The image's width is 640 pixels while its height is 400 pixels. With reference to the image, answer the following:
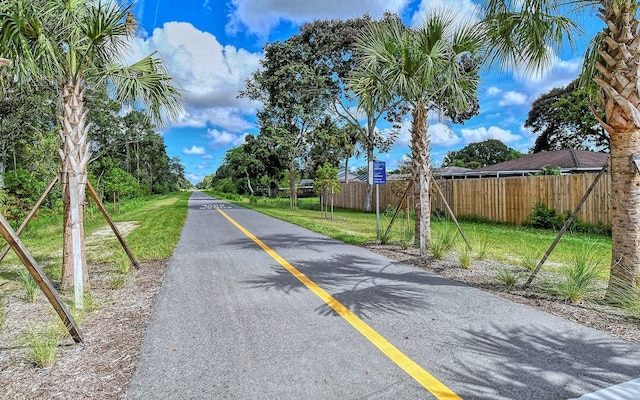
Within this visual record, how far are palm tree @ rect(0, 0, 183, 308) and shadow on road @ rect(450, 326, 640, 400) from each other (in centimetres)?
433

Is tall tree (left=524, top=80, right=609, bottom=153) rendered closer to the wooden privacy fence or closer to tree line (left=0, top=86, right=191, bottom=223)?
the wooden privacy fence

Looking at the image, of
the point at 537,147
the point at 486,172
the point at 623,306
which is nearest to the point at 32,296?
the point at 623,306

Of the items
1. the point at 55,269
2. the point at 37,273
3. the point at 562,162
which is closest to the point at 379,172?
the point at 55,269

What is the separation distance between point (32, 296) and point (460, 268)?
20.8 feet

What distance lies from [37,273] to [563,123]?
35.4 m

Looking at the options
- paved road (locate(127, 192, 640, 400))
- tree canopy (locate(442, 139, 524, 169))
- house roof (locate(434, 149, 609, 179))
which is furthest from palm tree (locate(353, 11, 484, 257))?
tree canopy (locate(442, 139, 524, 169))

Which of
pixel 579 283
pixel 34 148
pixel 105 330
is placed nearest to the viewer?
pixel 105 330

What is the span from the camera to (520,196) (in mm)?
14320

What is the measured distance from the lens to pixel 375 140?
24.0m

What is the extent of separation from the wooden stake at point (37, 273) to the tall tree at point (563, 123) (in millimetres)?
25858

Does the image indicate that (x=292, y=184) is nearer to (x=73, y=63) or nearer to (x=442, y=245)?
(x=442, y=245)

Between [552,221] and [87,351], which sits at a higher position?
[552,221]

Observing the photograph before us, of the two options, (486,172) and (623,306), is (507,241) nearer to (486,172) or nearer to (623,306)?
(623,306)

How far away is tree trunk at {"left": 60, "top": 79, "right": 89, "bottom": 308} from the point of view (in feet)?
16.2
